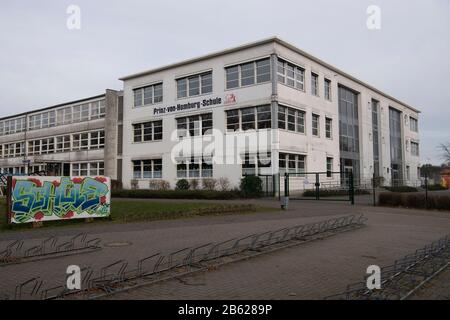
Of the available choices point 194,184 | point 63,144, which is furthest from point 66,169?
point 194,184

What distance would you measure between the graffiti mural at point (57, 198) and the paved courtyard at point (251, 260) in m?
1.04

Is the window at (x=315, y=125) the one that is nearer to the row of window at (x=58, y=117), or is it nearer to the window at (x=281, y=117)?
the window at (x=281, y=117)

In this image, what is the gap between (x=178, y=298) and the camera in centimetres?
591

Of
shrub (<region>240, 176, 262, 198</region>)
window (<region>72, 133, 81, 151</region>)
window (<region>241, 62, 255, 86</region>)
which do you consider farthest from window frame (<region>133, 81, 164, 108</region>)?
shrub (<region>240, 176, 262, 198</region>)

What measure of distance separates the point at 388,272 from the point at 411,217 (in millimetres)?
12195

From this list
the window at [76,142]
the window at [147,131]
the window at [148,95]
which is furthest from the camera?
the window at [76,142]

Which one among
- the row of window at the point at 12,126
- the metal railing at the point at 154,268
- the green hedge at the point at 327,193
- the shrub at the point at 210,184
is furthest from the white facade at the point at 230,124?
the metal railing at the point at 154,268

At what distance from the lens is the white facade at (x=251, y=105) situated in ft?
108

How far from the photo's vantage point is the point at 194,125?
3759cm

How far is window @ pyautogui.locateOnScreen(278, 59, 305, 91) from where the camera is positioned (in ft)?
110

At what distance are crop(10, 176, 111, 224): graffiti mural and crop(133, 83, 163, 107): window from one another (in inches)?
1015

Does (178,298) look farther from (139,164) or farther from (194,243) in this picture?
(139,164)

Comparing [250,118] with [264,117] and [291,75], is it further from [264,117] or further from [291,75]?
[291,75]

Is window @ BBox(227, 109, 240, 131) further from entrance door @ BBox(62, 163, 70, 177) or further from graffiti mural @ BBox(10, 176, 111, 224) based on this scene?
entrance door @ BBox(62, 163, 70, 177)
